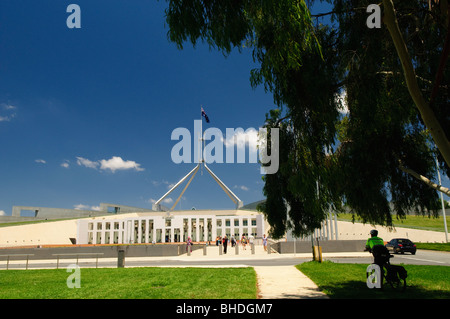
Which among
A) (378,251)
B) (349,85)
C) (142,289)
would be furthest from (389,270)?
(142,289)

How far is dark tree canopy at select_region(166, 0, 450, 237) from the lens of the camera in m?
4.53

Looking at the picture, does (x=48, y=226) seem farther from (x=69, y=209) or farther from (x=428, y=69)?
(x=428, y=69)

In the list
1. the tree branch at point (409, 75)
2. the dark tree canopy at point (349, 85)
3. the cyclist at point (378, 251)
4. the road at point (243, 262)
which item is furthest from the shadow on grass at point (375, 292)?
the road at point (243, 262)

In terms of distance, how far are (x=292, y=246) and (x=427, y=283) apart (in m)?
17.0

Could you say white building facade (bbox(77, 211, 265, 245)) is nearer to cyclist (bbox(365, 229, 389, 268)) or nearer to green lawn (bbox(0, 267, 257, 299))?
green lawn (bbox(0, 267, 257, 299))

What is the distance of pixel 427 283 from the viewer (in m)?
8.90

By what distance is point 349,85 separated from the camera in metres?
5.66

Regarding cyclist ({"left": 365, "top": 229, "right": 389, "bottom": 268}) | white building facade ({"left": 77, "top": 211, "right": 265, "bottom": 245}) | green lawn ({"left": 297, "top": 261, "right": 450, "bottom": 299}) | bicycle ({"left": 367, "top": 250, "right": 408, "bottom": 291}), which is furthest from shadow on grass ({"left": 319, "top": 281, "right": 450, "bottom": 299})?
white building facade ({"left": 77, "top": 211, "right": 265, "bottom": 245})

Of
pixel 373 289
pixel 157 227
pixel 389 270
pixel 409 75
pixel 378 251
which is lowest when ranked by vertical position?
pixel 373 289

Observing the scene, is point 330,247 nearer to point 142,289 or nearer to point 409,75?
point 142,289

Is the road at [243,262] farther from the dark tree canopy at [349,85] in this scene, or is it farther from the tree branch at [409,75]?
the tree branch at [409,75]

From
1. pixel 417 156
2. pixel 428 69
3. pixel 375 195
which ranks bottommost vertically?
pixel 375 195

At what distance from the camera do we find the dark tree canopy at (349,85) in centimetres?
453
